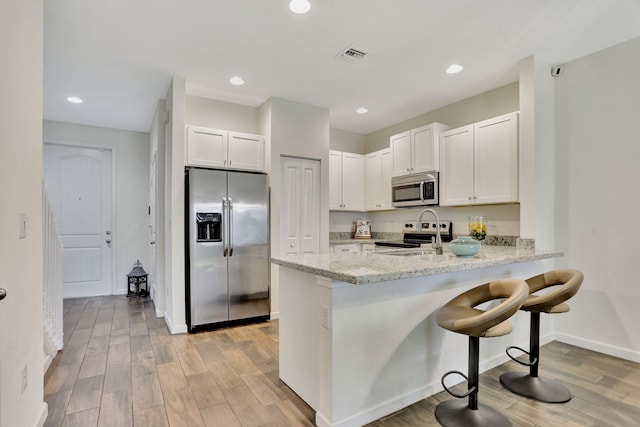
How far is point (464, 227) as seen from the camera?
4.20 metres

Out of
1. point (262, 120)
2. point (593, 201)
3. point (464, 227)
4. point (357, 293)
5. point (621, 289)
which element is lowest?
point (621, 289)

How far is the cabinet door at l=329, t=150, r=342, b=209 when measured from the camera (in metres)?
5.00

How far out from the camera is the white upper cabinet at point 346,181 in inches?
198

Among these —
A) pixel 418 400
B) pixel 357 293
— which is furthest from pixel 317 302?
pixel 418 400

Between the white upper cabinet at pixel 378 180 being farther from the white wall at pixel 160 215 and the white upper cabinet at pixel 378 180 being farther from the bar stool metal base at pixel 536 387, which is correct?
the white wall at pixel 160 215

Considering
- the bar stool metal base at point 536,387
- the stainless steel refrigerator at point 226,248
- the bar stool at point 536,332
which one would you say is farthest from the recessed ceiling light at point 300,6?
the bar stool metal base at point 536,387

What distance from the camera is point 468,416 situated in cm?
190

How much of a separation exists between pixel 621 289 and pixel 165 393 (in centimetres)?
380

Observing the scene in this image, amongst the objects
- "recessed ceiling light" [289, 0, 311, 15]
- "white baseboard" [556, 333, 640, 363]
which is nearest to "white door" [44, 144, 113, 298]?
"recessed ceiling light" [289, 0, 311, 15]

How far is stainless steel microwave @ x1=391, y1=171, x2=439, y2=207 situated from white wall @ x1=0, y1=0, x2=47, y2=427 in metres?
3.74

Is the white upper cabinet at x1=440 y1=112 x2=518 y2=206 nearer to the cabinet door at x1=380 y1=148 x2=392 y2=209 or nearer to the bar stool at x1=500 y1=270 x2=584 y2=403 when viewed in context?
the cabinet door at x1=380 y1=148 x2=392 y2=209

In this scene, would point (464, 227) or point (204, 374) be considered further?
point (464, 227)

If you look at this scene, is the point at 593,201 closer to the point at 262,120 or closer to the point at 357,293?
the point at 357,293

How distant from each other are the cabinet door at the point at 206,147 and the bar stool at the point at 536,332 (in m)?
3.29
